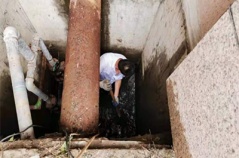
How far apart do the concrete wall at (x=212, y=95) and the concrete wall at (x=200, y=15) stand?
0.36m

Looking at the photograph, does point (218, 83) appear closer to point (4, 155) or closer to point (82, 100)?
point (82, 100)

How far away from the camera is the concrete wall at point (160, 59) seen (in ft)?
7.11

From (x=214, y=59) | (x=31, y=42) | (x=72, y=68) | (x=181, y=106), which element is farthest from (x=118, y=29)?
(x=214, y=59)

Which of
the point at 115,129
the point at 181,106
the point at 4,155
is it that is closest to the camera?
the point at 181,106

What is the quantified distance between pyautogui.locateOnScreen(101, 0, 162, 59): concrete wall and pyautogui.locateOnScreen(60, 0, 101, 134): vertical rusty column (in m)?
0.68

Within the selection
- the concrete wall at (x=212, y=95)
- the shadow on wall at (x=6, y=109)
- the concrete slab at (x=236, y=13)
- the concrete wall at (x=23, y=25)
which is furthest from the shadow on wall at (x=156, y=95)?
the shadow on wall at (x=6, y=109)

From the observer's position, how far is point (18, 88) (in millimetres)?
1880

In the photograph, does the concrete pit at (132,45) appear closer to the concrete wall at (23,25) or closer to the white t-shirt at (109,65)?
the concrete wall at (23,25)

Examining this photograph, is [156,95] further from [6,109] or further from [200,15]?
[6,109]

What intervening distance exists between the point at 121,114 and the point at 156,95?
54.2 inches

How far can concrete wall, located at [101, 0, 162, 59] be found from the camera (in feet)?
9.12

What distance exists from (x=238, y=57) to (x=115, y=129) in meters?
3.20

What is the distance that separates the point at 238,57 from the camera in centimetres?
89

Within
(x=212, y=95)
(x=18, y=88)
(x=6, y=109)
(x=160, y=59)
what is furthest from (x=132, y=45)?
(x=212, y=95)
